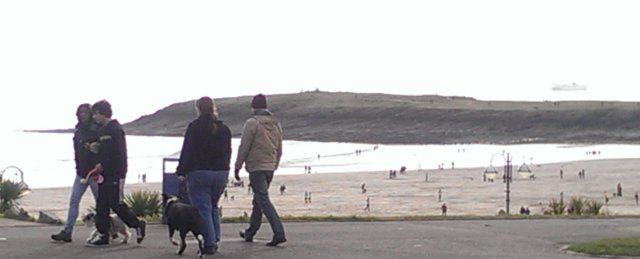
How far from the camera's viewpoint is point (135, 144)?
12681cm

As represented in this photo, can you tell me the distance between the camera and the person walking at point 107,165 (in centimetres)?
1373

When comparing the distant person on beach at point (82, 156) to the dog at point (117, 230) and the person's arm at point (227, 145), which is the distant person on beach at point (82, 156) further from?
the person's arm at point (227, 145)

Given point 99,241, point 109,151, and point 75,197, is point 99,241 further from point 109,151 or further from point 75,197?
point 109,151

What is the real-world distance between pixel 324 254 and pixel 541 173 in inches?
2033

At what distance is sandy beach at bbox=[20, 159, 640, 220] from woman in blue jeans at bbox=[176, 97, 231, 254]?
22424 millimetres

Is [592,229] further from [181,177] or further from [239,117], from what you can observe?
[239,117]

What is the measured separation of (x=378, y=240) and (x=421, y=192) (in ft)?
125

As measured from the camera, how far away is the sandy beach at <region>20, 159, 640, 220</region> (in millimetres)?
41438

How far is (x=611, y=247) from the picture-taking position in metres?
13.8

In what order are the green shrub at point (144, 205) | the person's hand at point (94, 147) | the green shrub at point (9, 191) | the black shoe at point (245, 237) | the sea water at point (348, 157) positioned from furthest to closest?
1. the sea water at point (348, 157)
2. the green shrub at point (9, 191)
3. the green shrub at point (144, 205)
4. the black shoe at point (245, 237)
5. the person's hand at point (94, 147)

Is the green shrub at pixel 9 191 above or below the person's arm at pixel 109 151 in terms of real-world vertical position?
below

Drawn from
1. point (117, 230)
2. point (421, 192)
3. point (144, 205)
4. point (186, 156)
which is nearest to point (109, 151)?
point (117, 230)

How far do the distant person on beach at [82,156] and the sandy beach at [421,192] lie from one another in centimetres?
2099

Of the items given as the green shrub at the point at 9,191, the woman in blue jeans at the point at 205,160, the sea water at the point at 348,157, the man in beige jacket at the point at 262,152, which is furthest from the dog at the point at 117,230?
the sea water at the point at 348,157
